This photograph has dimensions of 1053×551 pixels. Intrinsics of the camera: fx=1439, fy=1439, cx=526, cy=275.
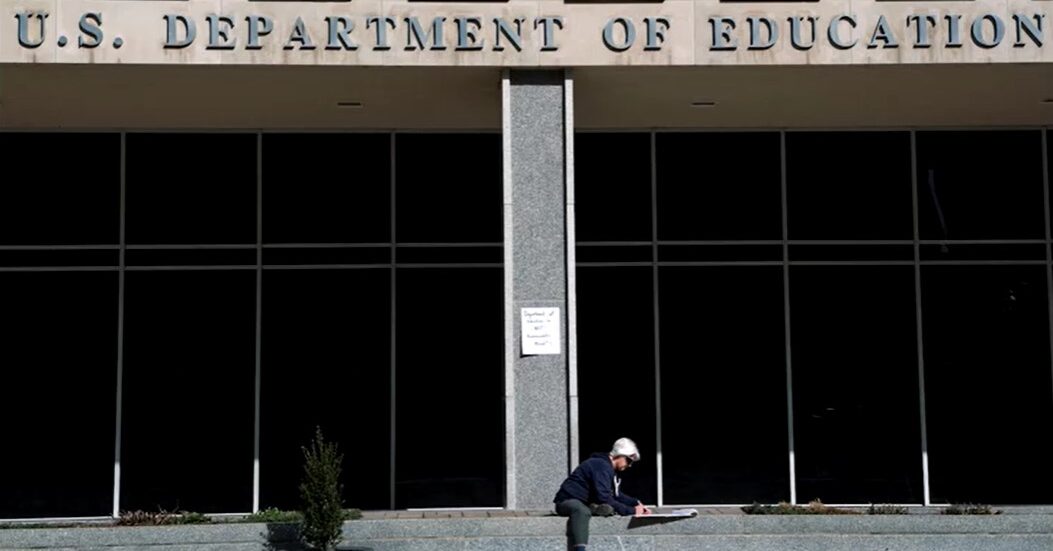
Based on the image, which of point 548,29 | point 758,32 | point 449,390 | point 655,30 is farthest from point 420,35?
point 449,390

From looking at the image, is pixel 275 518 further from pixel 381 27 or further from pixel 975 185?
pixel 975 185

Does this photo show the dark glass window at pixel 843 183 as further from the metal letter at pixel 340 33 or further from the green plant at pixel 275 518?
the green plant at pixel 275 518

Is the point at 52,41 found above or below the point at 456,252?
above

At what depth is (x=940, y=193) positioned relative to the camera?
1930 centimetres

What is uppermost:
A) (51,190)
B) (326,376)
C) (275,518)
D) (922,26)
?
(922,26)

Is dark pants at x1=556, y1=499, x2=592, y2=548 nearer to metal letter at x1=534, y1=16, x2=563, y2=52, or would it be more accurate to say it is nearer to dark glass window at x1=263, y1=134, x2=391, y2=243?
metal letter at x1=534, y1=16, x2=563, y2=52

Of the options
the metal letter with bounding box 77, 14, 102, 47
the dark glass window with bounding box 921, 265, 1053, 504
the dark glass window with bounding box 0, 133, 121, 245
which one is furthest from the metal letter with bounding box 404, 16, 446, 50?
the dark glass window with bounding box 921, 265, 1053, 504

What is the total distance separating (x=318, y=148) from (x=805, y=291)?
6.74m

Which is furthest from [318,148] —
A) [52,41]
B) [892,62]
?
[892,62]

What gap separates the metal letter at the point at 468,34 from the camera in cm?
1519

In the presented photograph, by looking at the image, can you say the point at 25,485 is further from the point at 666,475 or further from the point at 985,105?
the point at 985,105

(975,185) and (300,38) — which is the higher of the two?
(300,38)

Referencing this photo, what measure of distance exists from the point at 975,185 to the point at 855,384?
3127mm

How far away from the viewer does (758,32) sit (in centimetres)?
1524
